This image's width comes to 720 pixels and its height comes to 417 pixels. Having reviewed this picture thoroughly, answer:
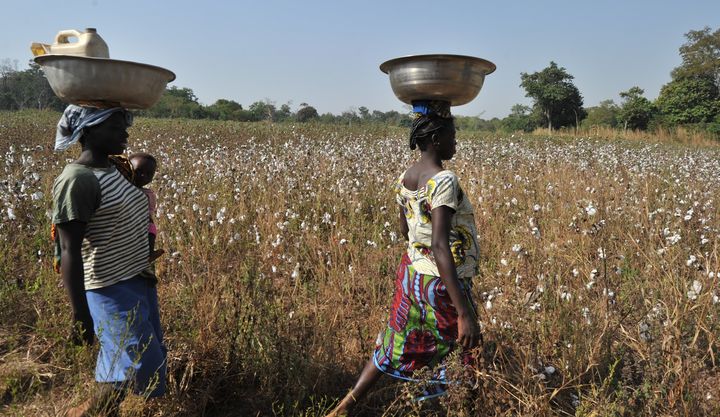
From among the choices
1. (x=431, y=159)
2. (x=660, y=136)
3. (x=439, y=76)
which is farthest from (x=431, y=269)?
(x=660, y=136)

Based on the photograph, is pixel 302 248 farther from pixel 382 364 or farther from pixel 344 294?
pixel 382 364

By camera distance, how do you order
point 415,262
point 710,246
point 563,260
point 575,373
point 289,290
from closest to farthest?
point 415,262, point 575,373, point 289,290, point 563,260, point 710,246

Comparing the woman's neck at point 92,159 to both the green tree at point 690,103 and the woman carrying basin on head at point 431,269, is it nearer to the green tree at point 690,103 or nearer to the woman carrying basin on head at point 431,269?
the woman carrying basin on head at point 431,269

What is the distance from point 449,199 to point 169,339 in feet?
5.80

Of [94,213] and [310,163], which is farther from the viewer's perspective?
[310,163]

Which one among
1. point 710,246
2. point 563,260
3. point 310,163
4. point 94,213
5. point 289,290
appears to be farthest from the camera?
point 310,163

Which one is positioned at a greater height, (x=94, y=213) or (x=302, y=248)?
(x=94, y=213)

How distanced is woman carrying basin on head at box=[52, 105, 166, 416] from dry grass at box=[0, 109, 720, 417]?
6.8 inches

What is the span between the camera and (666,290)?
271 centimetres

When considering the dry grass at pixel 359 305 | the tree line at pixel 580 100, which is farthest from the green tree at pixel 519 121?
the dry grass at pixel 359 305

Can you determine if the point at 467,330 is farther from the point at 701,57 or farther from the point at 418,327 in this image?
the point at 701,57

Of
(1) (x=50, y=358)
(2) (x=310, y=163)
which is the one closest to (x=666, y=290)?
(1) (x=50, y=358)

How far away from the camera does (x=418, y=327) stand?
219 cm

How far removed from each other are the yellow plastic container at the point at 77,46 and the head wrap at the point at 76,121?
20 centimetres
